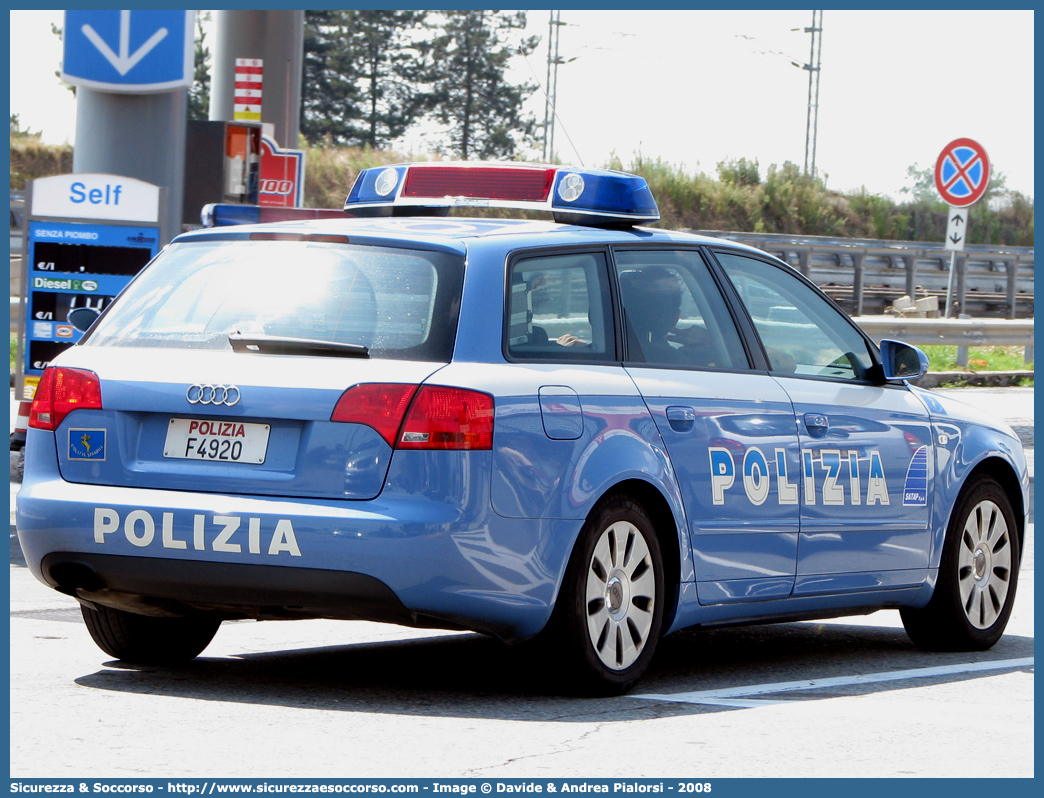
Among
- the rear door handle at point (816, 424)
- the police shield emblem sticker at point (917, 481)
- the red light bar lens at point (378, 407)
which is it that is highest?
the red light bar lens at point (378, 407)

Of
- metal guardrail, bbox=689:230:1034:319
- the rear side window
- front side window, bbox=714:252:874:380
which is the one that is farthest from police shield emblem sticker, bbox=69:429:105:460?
metal guardrail, bbox=689:230:1034:319

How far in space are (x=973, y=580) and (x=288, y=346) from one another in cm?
345

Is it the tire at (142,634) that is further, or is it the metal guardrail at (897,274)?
the metal guardrail at (897,274)

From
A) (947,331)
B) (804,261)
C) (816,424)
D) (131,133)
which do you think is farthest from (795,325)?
(804,261)

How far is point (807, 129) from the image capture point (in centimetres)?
5628

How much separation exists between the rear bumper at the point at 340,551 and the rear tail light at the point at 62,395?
0.29 meters

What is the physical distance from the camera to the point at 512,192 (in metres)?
6.71

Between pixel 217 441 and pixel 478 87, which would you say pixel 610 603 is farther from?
pixel 478 87

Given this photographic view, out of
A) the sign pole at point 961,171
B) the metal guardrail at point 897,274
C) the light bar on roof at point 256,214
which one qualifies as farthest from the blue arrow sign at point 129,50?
the metal guardrail at point 897,274

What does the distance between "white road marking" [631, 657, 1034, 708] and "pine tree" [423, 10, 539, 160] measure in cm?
6689

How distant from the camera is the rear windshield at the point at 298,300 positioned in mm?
5555

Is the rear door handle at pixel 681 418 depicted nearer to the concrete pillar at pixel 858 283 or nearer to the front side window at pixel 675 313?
the front side window at pixel 675 313

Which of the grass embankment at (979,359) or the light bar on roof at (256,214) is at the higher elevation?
the light bar on roof at (256,214)

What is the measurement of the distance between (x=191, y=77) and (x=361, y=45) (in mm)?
60706
